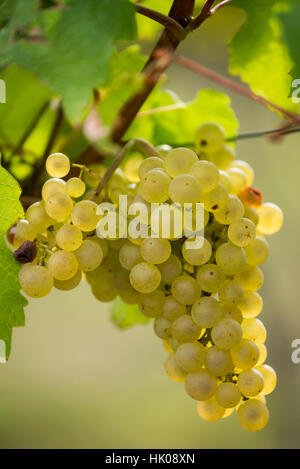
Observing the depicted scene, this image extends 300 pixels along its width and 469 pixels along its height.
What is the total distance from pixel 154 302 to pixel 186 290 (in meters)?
0.04

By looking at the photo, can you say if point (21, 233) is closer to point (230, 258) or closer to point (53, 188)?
point (53, 188)

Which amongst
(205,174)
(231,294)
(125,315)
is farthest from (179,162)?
(125,315)

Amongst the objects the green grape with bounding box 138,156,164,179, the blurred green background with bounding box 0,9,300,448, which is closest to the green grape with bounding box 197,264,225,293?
the green grape with bounding box 138,156,164,179

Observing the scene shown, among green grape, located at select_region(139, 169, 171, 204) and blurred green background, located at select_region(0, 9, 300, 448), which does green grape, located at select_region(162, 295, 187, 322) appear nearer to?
green grape, located at select_region(139, 169, 171, 204)

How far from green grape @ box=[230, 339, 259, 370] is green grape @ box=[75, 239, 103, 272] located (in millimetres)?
153

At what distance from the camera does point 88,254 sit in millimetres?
492

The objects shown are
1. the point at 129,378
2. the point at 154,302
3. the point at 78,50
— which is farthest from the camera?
the point at 129,378

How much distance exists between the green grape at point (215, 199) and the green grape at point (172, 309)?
0.09 m

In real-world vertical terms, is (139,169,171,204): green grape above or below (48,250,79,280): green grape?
above

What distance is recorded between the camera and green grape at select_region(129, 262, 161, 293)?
49cm

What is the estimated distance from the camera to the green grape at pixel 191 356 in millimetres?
494

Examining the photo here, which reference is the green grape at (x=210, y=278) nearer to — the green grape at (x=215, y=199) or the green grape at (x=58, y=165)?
the green grape at (x=215, y=199)
